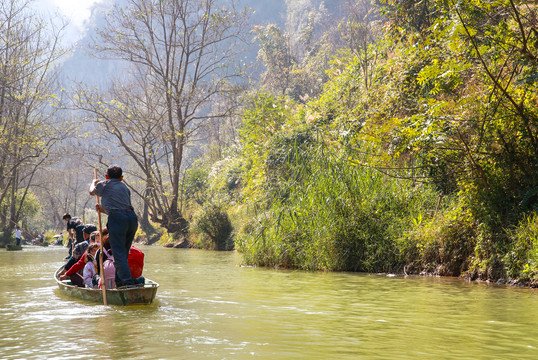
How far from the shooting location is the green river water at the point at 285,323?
507 cm

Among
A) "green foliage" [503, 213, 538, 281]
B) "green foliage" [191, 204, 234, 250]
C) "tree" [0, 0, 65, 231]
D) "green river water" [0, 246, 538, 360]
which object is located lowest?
"green river water" [0, 246, 538, 360]

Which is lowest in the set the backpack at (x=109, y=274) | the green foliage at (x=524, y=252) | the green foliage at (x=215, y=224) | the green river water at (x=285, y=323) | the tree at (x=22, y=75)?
the green river water at (x=285, y=323)

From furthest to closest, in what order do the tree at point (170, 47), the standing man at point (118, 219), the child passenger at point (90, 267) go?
the tree at point (170, 47)
the child passenger at point (90, 267)
the standing man at point (118, 219)

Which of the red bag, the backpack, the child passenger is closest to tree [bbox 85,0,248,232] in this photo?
the child passenger

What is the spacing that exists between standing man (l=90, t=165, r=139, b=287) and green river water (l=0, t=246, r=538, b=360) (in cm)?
60

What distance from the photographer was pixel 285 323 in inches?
257

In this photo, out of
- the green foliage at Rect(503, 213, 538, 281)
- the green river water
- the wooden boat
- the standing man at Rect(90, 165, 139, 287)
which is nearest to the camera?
the green river water

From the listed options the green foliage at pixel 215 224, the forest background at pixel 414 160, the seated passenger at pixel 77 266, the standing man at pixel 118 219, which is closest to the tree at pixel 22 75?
the forest background at pixel 414 160

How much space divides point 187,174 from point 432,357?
34.6 m

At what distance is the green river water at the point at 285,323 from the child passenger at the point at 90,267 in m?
0.42

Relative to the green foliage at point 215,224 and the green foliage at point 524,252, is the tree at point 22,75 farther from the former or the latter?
the green foliage at point 524,252

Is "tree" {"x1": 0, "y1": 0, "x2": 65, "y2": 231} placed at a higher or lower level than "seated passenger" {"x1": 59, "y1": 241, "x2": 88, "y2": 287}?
higher

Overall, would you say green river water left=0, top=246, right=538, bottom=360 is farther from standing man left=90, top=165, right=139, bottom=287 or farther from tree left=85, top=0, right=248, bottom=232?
tree left=85, top=0, right=248, bottom=232

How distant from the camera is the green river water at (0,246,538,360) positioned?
5070 mm
